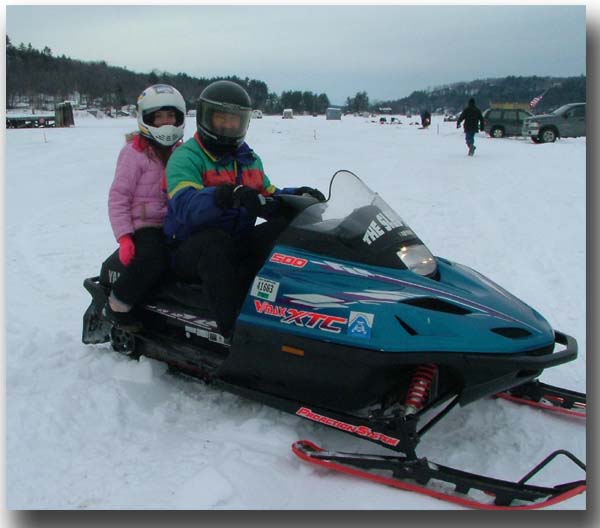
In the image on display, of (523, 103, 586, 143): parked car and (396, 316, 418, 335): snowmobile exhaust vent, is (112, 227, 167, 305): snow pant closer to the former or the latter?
(396, 316, 418, 335): snowmobile exhaust vent

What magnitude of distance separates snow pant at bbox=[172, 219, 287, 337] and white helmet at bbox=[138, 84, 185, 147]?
797 mm

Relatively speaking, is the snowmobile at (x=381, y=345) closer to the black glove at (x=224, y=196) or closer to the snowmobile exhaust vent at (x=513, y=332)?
the snowmobile exhaust vent at (x=513, y=332)

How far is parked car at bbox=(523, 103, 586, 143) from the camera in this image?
20.6m

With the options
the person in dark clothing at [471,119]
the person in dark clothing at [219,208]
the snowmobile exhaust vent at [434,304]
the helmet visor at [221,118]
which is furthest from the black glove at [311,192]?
the person in dark clothing at [471,119]

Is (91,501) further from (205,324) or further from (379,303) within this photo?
(379,303)

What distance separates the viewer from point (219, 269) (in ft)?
10.5

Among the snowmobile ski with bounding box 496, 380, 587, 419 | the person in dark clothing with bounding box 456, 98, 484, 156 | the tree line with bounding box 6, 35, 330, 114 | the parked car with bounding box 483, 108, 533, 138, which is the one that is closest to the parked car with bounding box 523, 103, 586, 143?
the parked car with bounding box 483, 108, 533, 138

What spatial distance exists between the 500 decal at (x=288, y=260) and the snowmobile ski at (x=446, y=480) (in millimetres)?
914

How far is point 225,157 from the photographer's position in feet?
11.9

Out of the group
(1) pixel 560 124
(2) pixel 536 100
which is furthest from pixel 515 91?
(1) pixel 560 124

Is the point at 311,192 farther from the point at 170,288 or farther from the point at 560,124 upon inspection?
the point at 560,124

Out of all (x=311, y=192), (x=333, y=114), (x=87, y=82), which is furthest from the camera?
(x=333, y=114)

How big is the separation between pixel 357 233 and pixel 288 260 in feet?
1.28

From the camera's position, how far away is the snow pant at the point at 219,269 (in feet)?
10.5
